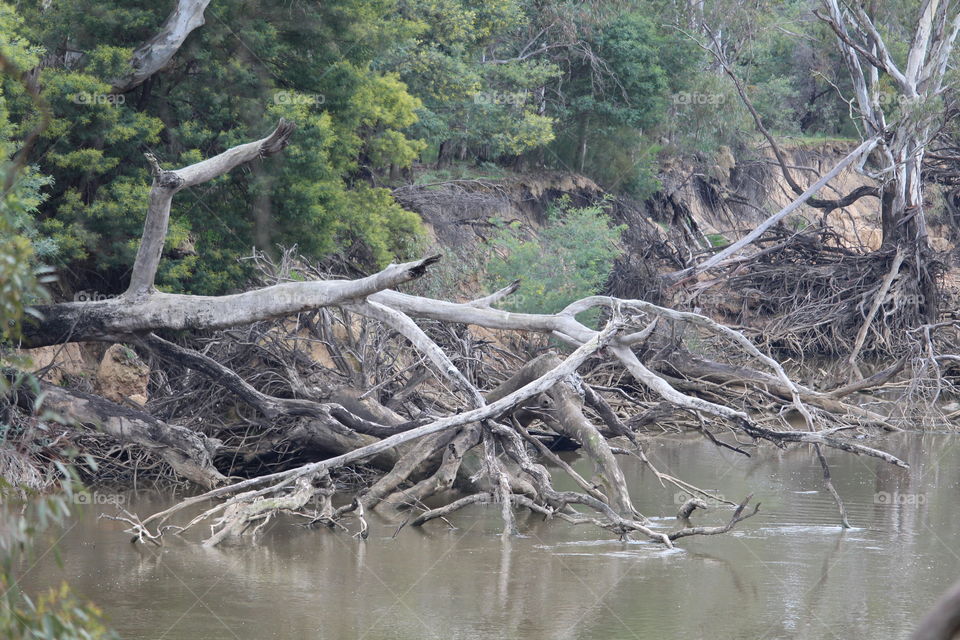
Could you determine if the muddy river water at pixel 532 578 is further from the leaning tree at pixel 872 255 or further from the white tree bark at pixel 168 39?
the leaning tree at pixel 872 255

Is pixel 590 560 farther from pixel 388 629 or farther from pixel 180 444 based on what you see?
pixel 180 444

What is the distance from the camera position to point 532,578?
826 centimetres

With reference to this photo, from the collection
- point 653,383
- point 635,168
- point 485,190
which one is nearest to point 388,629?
point 653,383

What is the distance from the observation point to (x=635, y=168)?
88.5 ft

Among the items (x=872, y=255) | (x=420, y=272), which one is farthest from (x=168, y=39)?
(x=872, y=255)

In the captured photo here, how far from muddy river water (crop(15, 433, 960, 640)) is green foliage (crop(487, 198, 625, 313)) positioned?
724 centimetres

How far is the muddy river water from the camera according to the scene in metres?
7.12

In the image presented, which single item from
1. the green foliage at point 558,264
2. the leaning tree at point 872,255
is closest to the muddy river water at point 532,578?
the green foliage at point 558,264

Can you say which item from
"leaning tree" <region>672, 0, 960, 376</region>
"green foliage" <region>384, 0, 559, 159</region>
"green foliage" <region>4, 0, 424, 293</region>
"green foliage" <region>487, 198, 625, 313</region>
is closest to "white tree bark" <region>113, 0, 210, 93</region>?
"green foliage" <region>4, 0, 424, 293</region>

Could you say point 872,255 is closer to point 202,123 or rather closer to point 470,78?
point 470,78

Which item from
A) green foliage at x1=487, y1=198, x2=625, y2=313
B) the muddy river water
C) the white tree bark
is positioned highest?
the white tree bark

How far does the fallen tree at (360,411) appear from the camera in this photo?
9.68 metres

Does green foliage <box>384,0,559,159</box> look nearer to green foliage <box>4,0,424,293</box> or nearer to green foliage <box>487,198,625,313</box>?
green foliage <box>487,198,625,313</box>

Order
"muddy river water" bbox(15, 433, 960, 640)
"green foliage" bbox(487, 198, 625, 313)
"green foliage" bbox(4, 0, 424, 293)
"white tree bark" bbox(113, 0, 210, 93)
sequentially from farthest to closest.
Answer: "green foliage" bbox(487, 198, 625, 313) → "white tree bark" bbox(113, 0, 210, 93) → "green foliage" bbox(4, 0, 424, 293) → "muddy river water" bbox(15, 433, 960, 640)
